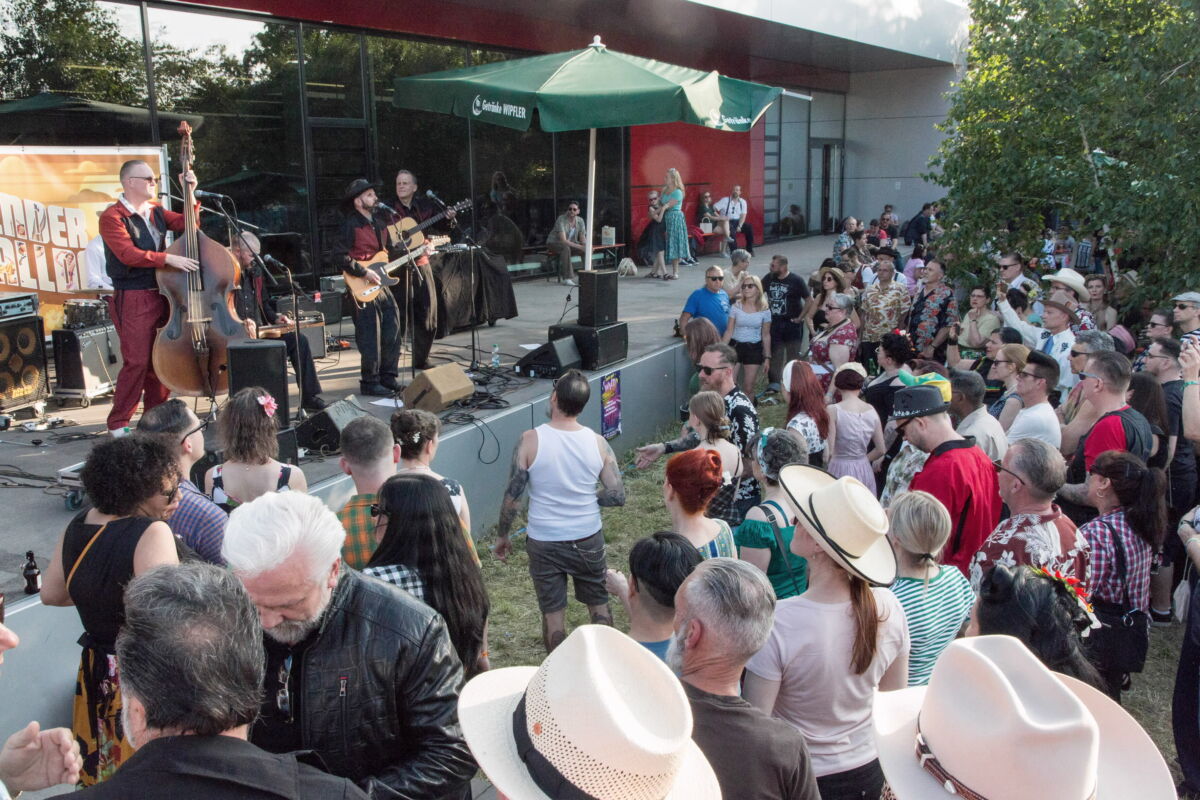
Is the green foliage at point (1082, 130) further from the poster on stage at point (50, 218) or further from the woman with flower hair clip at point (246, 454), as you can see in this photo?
the poster on stage at point (50, 218)

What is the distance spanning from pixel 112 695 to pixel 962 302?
9280 mm

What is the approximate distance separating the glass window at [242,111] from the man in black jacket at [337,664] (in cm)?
858

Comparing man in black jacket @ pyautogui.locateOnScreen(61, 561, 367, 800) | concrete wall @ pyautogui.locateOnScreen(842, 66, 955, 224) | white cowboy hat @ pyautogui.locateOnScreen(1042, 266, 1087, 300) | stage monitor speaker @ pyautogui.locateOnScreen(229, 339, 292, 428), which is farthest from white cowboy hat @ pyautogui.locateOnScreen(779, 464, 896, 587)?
concrete wall @ pyautogui.locateOnScreen(842, 66, 955, 224)

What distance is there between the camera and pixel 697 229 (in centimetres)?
1920

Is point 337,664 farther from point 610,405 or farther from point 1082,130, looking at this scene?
point 1082,130

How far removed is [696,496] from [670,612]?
0.74 meters

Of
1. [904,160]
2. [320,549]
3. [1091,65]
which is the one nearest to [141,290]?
[320,549]

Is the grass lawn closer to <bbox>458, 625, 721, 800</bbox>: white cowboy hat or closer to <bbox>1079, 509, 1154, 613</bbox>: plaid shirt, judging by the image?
<bbox>1079, 509, 1154, 613</bbox>: plaid shirt

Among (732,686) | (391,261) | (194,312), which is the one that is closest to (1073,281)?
(391,261)

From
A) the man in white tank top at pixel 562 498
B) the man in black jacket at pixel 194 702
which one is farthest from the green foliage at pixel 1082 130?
the man in black jacket at pixel 194 702

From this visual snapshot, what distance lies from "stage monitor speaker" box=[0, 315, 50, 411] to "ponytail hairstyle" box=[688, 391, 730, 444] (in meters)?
5.42

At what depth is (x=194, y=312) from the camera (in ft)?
19.5

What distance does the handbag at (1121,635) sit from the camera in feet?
13.3

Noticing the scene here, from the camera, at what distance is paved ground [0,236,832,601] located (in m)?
4.82
